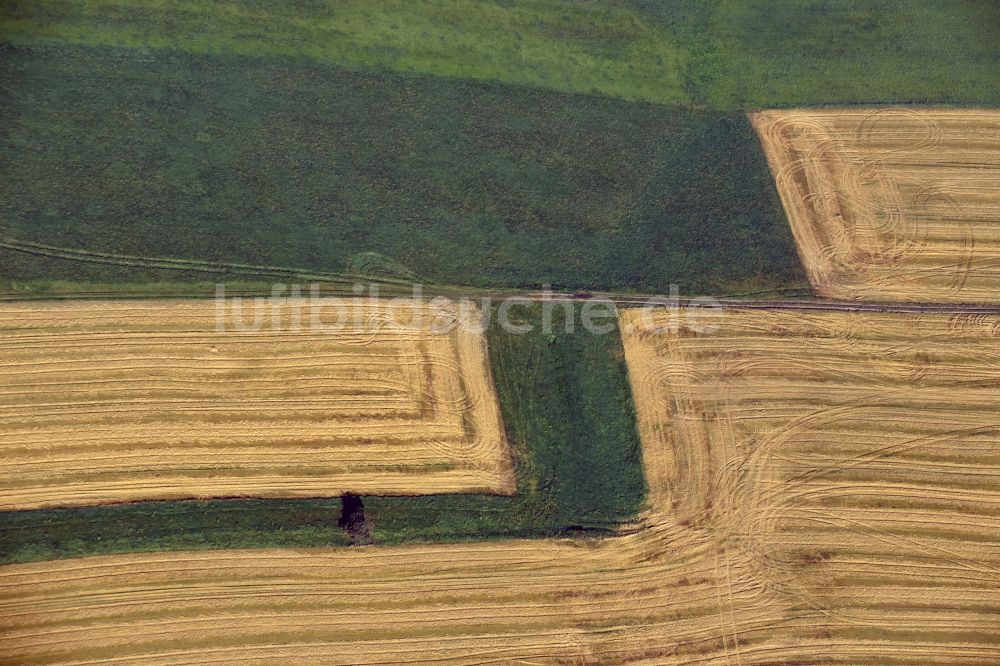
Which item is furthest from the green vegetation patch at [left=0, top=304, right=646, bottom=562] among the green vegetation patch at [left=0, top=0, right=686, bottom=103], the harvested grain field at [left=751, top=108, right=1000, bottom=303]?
the green vegetation patch at [left=0, top=0, right=686, bottom=103]

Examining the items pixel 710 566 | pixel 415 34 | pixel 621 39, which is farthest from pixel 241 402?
pixel 621 39

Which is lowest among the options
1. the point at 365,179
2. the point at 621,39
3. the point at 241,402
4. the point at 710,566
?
the point at 710,566

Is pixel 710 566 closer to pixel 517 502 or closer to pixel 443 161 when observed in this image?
pixel 517 502

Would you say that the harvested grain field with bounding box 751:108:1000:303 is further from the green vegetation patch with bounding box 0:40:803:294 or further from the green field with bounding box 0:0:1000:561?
the green vegetation patch with bounding box 0:40:803:294

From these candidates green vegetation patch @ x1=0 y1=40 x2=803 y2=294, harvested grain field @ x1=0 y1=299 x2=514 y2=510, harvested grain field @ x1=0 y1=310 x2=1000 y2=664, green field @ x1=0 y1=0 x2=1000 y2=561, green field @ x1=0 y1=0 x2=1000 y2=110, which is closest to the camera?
harvested grain field @ x1=0 y1=310 x2=1000 y2=664

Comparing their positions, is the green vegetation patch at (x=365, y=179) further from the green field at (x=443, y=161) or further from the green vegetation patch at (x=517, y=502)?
the green vegetation patch at (x=517, y=502)
